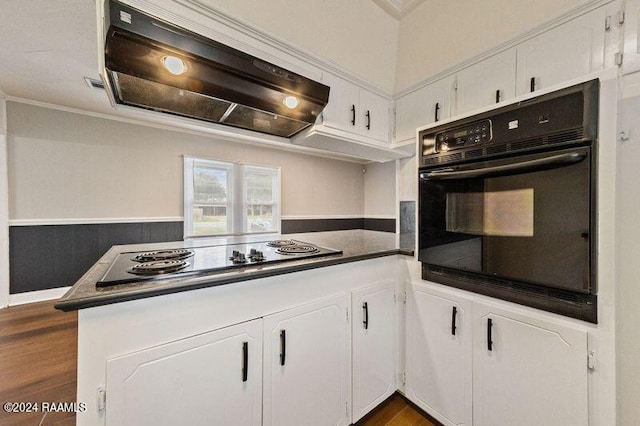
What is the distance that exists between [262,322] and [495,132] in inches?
53.6

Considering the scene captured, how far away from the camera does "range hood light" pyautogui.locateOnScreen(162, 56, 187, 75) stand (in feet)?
3.15

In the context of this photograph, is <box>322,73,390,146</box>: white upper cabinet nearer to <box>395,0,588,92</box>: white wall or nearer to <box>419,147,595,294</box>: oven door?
<box>395,0,588,92</box>: white wall

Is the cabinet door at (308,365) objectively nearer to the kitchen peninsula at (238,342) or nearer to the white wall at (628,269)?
the kitchen peninsula at (238,342)

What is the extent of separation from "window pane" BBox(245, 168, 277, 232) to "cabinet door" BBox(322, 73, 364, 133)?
110 inches

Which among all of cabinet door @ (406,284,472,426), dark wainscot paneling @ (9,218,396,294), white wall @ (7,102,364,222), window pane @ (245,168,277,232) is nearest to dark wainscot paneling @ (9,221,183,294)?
dark wainscot paneling @ (9,218,396,294)

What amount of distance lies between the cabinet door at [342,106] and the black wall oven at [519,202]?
22.2 inches

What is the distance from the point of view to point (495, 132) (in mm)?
1123

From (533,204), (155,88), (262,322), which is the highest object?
(155,88)

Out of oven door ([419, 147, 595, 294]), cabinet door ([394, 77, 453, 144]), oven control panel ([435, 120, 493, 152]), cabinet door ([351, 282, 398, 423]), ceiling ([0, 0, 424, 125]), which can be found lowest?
cabinet door ([351, 282, 398, 423])

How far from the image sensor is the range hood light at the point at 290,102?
1.28 m

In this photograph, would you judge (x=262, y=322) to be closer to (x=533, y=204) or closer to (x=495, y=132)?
(x=533, y=204)

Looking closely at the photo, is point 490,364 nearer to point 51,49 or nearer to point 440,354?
point 440,354

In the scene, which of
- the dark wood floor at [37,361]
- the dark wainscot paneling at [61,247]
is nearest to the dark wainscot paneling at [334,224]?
the dark wainscot paneling at [61,247]

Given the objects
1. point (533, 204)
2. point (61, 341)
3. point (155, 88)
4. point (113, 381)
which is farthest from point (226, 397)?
point (61, 341)
